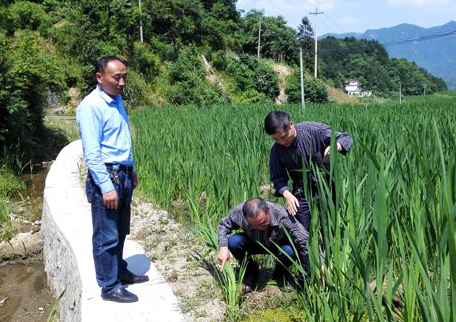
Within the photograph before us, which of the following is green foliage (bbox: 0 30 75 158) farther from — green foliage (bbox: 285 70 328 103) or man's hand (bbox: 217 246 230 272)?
green foliage (bbox: 285 70 328 103)

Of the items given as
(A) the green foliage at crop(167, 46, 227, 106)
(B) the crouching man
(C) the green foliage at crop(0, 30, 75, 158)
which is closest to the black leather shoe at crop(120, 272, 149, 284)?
(B) the crouching man

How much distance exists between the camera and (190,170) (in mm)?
4285

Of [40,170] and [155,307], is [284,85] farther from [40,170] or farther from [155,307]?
[155,307]

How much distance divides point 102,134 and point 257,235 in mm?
1035

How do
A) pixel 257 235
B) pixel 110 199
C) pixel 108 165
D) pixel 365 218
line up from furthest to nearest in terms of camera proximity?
pixel 257 235, pixel 108 165, pixel 110 199, pixel 365 218

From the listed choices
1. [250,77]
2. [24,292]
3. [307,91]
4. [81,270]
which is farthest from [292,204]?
[307,91]

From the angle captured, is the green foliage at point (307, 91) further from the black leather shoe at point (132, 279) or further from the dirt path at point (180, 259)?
the black leather shoe at point (132, 279)

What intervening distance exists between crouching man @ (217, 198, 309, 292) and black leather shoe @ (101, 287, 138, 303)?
0.55 m

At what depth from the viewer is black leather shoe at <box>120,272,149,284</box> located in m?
2.79

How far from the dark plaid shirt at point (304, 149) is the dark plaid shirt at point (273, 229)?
195 mm

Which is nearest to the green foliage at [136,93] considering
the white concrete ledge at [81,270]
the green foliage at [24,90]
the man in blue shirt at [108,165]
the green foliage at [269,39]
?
the green foliage at [24,90]

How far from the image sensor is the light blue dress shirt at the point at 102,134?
2.34 m

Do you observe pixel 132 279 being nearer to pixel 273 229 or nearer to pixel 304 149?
pixel 273 229

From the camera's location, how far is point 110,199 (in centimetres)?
237
